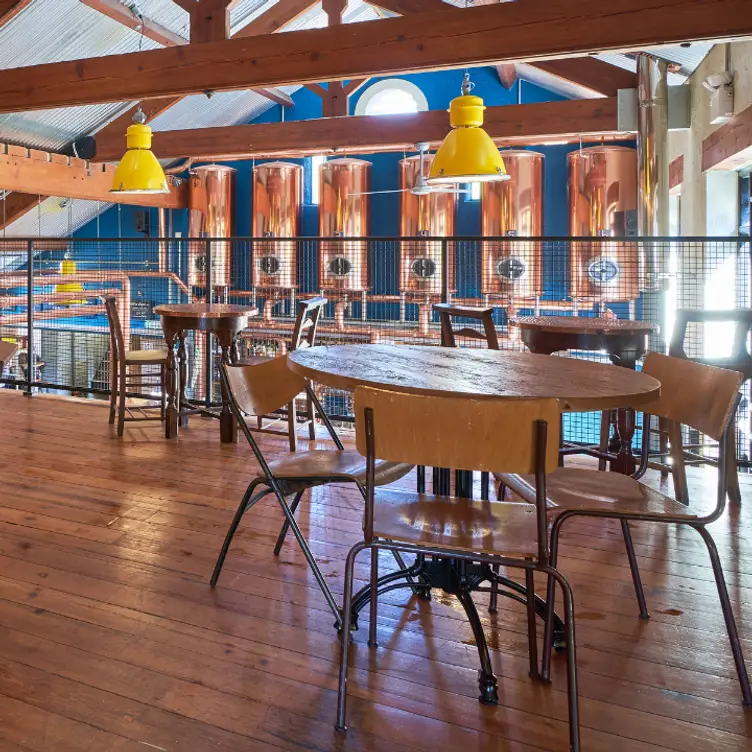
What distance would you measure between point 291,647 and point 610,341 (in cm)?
203

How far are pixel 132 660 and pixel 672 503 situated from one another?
147 cm

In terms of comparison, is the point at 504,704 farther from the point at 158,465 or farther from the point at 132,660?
the point at 158,465

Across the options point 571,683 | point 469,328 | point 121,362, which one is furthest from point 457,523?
point 121,362

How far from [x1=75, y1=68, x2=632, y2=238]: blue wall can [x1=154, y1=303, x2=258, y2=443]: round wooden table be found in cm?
633

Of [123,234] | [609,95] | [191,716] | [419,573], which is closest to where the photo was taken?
[191,716]

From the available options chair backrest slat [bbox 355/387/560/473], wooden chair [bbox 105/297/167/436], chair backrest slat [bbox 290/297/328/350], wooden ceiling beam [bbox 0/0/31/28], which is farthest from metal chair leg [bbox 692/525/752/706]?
wooden ceiling beam [bbox 0/0/31/28]

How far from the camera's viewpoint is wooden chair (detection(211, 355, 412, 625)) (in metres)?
2.15

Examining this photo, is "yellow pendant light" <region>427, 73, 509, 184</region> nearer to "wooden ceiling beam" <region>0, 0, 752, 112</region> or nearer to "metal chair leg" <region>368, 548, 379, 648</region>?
"wooden ceiling beam" <region>0, 0, 752, 112</region>

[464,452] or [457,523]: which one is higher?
[464,452]

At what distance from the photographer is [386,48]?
5074 millimetres

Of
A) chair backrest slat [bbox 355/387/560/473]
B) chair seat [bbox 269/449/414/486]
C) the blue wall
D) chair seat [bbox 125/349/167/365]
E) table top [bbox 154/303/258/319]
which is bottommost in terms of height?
chair seat [bbox 269/449/414/486]

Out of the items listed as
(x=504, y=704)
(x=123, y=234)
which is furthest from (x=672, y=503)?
(x=123, y=234)

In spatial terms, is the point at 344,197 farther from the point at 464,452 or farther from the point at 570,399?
the point at 464,452

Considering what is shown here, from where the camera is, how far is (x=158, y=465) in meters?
3.88
